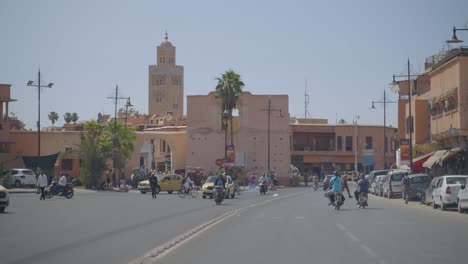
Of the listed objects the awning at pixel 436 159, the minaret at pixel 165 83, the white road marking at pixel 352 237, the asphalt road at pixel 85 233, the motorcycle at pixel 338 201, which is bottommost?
the asphalt road at pixel 85 233

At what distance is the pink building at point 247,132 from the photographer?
9250 cm

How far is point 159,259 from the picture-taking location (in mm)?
15055

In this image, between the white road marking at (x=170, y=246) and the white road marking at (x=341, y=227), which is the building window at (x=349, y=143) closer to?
the white road marking at (x=170, y=246)

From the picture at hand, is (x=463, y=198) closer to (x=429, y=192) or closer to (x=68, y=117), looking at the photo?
(x=429, y=192)

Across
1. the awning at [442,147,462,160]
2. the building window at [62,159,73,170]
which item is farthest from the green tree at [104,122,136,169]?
the awning at [442,147,462,160]

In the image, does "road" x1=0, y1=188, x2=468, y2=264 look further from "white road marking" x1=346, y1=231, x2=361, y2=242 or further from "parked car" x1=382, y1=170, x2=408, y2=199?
"parked car" x1=382, y1=170, x2=408, y2=199

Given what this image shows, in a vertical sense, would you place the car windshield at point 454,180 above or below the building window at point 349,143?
below

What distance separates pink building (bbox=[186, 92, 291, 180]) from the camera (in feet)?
303

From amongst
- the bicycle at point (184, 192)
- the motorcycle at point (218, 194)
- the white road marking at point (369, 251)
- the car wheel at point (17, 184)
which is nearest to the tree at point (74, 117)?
the car wheel at point (17, 184)

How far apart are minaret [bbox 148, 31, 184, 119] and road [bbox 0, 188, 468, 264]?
152 metres

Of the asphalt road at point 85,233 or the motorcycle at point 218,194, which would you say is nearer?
the asphalt road at point 85,233

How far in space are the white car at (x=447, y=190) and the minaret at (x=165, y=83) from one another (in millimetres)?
146537

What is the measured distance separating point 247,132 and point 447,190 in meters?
60.5

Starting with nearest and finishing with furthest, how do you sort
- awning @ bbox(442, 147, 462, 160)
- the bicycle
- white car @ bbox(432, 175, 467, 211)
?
white car @ bbox(432, 175, 467, 211) → awning @ bbox(442, 147, 462, 160) → the bicycle
